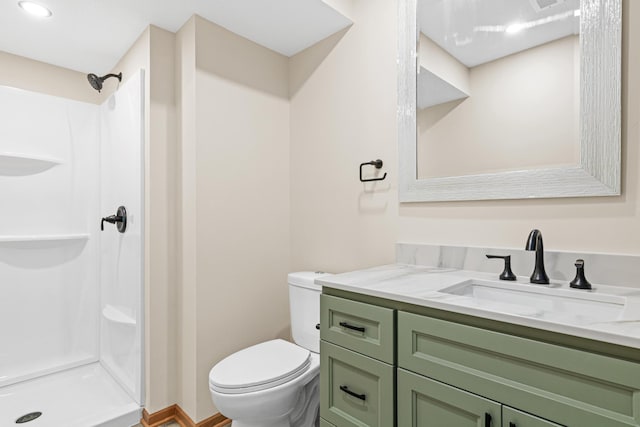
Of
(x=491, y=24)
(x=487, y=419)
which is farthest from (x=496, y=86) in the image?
(x=487, y=419)

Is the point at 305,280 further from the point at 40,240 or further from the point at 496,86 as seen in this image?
the point at 40,240

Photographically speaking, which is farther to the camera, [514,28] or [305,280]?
[305,280]

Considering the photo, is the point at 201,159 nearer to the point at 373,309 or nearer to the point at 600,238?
the point at 373,309

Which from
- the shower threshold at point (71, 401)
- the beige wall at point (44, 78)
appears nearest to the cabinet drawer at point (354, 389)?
the shower threshold at point (71, 401)

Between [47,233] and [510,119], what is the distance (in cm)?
299

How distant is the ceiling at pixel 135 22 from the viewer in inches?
69.6

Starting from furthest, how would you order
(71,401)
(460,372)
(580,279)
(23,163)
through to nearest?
(23,163)
(71,401)
(580,279)
(460,372)

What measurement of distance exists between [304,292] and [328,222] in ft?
1.48

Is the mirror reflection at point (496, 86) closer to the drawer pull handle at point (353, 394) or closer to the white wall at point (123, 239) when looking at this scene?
the drawer pull handle at point (353, 394)

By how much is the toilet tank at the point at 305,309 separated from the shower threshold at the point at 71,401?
1.01 metres

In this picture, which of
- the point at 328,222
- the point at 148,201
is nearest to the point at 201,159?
the point at 148,201

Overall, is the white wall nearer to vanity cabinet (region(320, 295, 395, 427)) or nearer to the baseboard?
the baseboard

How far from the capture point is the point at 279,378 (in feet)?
4.95

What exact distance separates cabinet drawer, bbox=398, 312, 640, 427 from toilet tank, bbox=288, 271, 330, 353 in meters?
0.84
